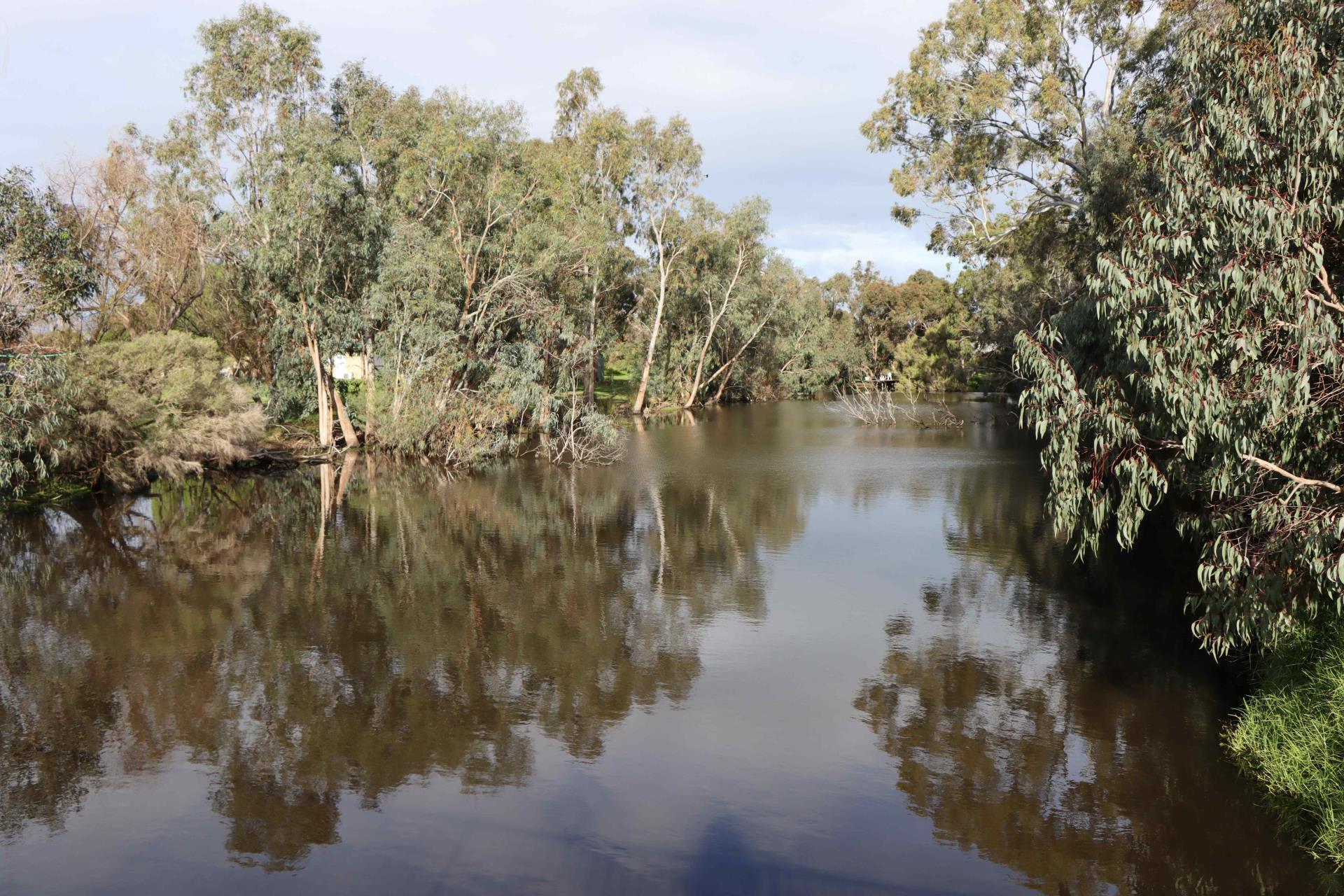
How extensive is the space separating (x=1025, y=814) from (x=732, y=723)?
3133mm

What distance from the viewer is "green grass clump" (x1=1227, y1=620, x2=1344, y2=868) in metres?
7.76

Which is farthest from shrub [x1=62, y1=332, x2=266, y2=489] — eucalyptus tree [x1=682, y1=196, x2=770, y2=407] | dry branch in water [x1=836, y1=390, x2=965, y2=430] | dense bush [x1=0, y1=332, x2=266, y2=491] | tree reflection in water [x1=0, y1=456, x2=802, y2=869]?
eucalyptus tree [x1=682, y1=196, x2=770, y2=407]

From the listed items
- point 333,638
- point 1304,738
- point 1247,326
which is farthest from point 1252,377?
point 333,638

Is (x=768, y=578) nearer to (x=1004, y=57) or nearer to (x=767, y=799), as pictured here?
(x=767, y=799)

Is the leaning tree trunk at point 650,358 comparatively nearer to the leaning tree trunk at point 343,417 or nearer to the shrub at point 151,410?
the leaning tree trunk at point 343,417

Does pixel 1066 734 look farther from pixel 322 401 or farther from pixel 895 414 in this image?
pixel 895 414

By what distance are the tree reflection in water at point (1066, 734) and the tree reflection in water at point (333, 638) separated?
2.86m

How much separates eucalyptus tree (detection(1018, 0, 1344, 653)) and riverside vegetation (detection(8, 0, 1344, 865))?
0.12 feet

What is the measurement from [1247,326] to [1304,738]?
11.9ft

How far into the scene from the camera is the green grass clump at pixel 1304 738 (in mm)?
7762

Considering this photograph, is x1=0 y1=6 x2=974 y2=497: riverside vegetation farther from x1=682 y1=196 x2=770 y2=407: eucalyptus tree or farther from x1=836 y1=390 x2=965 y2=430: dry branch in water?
x1=836 y1=390 x2=965 y2=430: dry branch in water

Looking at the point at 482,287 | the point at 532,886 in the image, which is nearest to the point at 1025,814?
the point at 532,886

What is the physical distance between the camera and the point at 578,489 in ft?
86.5

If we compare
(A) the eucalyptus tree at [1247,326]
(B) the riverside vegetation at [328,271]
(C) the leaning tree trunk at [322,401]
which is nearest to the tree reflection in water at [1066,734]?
(A) the eucalyptus tree at [1247,326]
